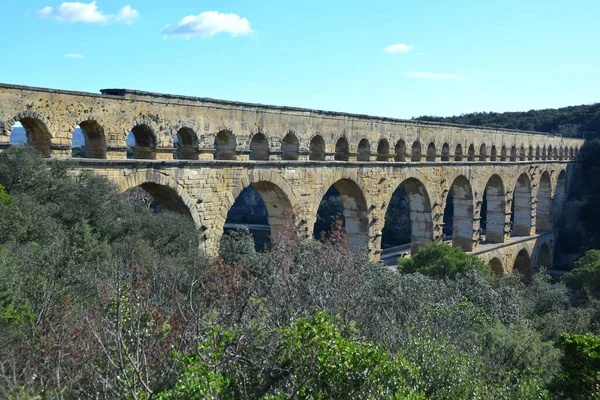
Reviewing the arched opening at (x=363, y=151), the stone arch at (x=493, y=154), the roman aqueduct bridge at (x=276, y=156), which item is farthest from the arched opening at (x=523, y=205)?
the arched opening at (x=363, y=151)

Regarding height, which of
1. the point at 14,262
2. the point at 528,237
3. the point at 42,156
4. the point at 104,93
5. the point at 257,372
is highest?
the point at 104,93

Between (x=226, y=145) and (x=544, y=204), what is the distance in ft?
85.5

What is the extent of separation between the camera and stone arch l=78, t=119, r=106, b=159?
11.7m

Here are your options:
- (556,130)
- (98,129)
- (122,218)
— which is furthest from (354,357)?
(556,130)

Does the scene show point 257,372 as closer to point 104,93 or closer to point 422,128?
point 104,93

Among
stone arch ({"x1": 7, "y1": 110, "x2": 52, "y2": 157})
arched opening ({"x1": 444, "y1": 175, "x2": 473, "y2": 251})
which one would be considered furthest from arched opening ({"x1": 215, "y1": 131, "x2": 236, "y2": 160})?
arched opening ({"x1": 444, "y1": 175, "x2": 473, "y2": 251})

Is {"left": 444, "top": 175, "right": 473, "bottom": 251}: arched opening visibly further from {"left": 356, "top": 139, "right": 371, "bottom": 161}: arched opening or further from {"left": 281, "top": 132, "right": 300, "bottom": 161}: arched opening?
{"left": 281, "top": 132, "right": 300, "bottom": 161}: arched opening

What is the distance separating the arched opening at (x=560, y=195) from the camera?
120ft

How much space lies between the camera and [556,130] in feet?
172

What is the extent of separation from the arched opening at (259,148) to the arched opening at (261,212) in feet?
2.16

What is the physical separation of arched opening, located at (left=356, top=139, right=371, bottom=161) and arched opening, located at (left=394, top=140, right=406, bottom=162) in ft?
6.79

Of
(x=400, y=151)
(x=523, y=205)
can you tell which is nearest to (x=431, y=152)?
(x=400, y=151)

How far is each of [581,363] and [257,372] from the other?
16.0ft

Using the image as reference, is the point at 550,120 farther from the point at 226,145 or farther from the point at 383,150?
the point at 226,145
